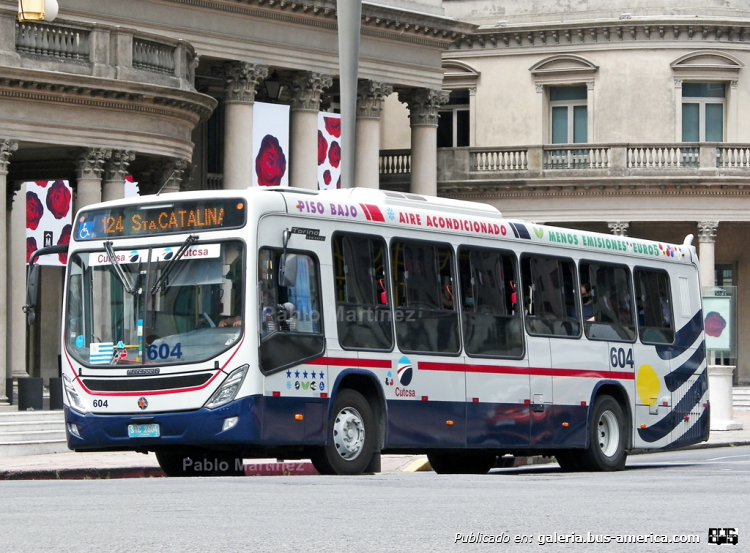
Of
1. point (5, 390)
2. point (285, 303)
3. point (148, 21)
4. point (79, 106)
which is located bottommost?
point (5, 390)

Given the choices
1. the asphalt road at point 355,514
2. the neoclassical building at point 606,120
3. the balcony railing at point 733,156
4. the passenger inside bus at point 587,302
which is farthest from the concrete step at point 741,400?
the asphalt road at point 355,514

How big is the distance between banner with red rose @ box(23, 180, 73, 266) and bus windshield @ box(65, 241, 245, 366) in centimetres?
2018

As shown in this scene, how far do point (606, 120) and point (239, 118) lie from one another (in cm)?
1569

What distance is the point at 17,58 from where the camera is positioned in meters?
30.0

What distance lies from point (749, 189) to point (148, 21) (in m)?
21.6

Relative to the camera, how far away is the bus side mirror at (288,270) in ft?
56.7

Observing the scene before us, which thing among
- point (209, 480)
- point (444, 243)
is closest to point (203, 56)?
point (444, 243)

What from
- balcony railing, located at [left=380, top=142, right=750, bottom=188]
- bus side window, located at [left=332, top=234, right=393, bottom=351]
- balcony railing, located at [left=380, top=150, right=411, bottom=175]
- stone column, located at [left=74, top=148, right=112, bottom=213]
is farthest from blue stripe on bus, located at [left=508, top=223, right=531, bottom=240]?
balcony railing, located at [left=380, top=150, right=411, bottom=175]

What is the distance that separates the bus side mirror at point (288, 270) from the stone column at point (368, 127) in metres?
30.8

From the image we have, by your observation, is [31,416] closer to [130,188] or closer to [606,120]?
[130,188]

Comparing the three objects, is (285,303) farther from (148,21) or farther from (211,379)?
(148,21)

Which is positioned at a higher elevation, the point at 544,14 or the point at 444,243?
the point at 544,14

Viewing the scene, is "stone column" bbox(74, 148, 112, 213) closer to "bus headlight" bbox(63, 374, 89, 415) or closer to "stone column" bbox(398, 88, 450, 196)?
"bus headlight" bbox(63, 374, 89, 415)

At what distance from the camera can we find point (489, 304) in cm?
2030
